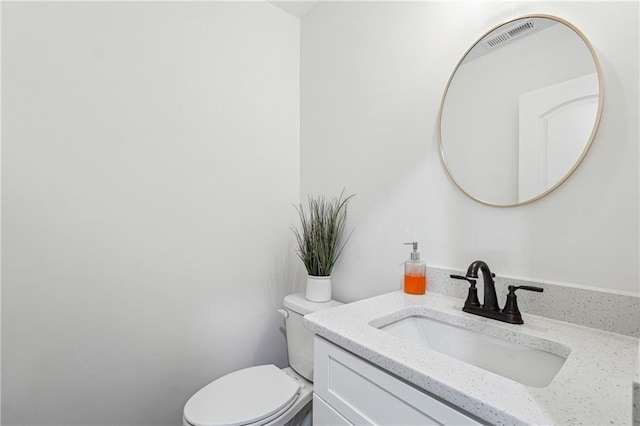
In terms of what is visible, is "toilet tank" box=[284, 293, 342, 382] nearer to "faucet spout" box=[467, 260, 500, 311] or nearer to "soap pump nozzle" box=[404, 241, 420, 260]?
"soap pump nozzle" box=[404, 241, 420, 260]

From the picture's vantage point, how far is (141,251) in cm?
127

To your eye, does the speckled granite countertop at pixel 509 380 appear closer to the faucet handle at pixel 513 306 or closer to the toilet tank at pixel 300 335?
the faucet handle at pixel 513 306

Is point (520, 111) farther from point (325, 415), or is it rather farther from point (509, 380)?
point (325, 415)

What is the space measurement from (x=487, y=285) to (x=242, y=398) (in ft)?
3.16

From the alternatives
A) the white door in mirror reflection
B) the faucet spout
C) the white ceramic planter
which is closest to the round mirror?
the white door in mirror reflection

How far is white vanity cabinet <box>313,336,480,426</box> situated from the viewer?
1.83 feet

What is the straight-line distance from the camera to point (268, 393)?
1.16m

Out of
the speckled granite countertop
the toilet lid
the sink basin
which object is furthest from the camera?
the toilet lid

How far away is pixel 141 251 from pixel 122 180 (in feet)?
1.02

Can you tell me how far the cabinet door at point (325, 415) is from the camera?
2.46 ft

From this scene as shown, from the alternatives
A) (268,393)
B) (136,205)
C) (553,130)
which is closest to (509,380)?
(553,130)

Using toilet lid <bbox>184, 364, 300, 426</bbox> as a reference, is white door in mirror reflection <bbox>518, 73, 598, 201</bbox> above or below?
above

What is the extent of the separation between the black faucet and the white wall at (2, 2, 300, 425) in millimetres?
1082

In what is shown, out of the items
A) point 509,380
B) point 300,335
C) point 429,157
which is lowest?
point 300,335
